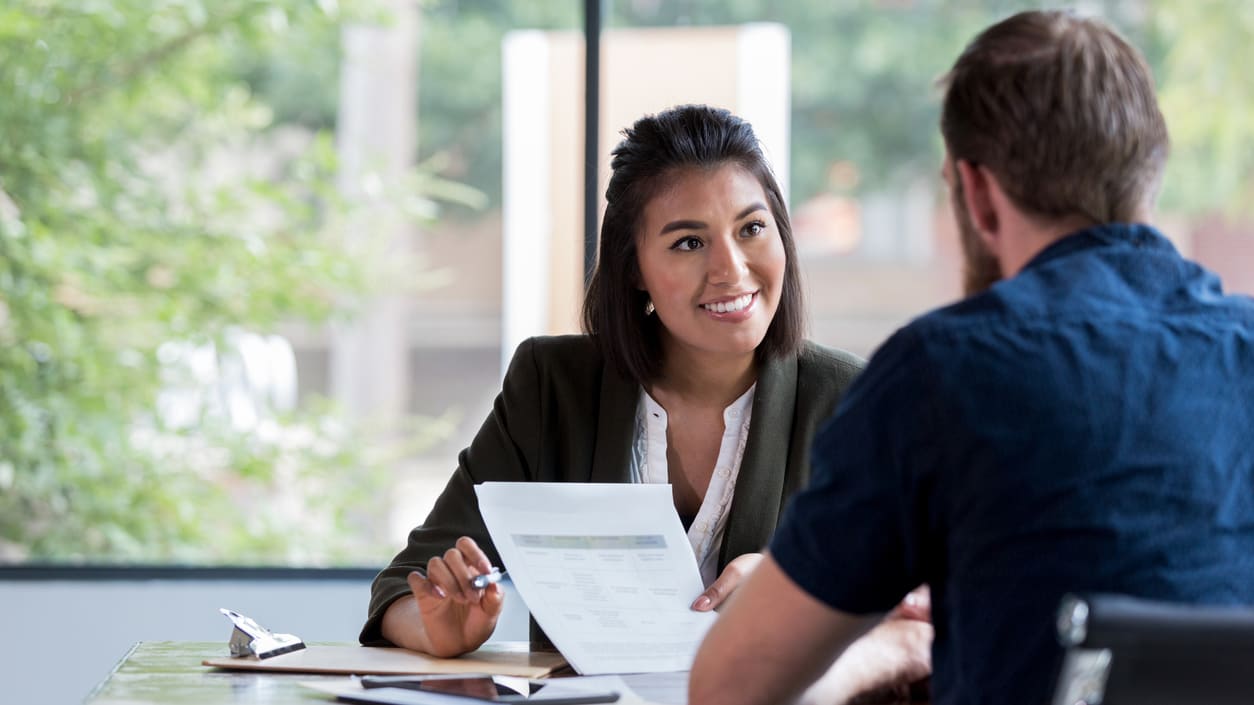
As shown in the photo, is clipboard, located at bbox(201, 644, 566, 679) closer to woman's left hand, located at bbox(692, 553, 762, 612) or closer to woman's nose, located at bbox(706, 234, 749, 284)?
woman's left hand, located at bbox(692, 553, 762, 612)

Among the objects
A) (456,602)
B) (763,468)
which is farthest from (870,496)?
(763,468)

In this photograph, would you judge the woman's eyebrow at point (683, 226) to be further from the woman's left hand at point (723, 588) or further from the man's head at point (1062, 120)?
the man's head at point (1062, 120)

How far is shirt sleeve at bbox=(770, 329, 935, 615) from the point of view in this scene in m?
1.00

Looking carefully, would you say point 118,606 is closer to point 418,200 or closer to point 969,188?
point 418,200

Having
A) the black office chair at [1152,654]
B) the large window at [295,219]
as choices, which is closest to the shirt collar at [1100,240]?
the black office chair at [1152,654]

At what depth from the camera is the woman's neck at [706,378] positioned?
6.59ft

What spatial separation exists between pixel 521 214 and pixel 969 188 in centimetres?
A: 346

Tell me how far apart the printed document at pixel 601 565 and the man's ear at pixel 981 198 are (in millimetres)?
589

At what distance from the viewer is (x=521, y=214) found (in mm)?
4492

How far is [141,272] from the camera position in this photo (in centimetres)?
381

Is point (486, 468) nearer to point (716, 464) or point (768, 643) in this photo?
point (716, 464)

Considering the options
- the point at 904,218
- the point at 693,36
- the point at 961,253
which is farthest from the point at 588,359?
the point at 904,218

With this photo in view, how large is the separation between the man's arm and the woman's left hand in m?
0.41

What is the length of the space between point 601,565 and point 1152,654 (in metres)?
0.80
